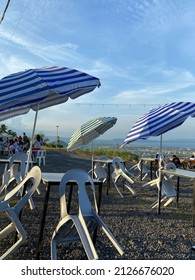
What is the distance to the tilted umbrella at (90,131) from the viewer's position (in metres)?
6.82

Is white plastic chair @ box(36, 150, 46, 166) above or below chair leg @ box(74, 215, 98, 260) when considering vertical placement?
above

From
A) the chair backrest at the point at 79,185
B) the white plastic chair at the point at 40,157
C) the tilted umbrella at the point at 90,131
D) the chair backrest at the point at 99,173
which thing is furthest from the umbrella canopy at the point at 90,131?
the white plastic chair at the point at 40,157

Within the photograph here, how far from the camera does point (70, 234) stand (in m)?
2.74

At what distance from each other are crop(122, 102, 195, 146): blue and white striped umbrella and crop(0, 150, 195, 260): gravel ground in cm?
126

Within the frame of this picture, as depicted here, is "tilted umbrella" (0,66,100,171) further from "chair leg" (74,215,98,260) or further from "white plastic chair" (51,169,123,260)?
"chair leg" (74,215,98,260)

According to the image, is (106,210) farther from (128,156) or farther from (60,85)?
(128,156)

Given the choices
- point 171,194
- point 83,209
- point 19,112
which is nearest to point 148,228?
point 171,194

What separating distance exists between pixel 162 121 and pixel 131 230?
2.05 m

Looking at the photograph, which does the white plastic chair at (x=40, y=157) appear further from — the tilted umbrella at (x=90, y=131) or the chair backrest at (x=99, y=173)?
the chair backrest at (x=99, y=173)

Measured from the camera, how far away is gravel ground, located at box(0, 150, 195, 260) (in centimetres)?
309

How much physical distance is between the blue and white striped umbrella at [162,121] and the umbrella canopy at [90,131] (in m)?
1.54

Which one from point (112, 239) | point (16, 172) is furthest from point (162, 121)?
point (112, 239)

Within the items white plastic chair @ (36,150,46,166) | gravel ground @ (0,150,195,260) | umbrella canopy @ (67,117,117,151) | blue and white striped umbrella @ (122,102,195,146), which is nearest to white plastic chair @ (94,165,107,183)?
gravel ground @ (0,150,195,260)

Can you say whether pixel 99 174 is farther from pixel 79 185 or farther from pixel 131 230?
pixel 79 185
